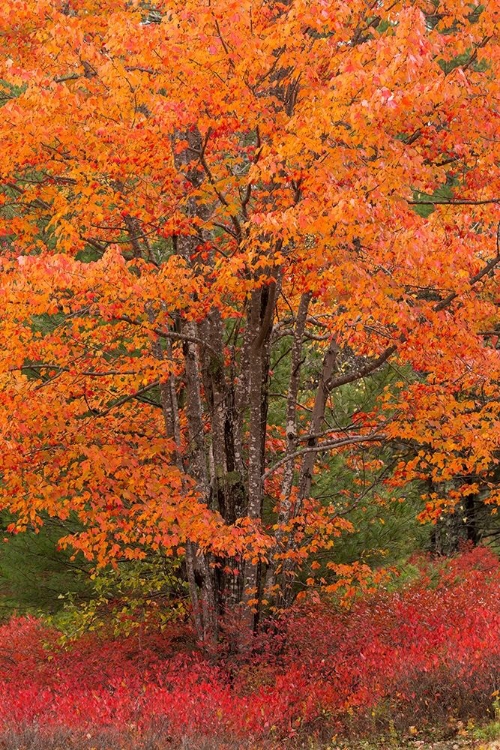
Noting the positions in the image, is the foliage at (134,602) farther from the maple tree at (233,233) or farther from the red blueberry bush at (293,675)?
the maple tree at (233,233)

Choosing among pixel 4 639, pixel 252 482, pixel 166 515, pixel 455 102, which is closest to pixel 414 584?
pixel 252 482

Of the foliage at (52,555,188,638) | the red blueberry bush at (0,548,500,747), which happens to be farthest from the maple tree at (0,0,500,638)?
the red blueberry bush at (0,548,500,747)

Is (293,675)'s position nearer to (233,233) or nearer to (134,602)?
(134,602)

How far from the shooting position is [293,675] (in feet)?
31.2

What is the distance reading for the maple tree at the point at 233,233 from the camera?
27.3 feet

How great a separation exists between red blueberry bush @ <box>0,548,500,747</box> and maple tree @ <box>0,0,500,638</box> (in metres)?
0.91

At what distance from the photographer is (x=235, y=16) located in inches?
320

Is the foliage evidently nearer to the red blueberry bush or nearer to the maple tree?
the red blueberry bush

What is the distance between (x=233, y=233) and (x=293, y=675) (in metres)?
5.41

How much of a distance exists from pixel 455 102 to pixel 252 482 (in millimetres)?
5207

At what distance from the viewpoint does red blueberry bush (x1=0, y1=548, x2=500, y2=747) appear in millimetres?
7695

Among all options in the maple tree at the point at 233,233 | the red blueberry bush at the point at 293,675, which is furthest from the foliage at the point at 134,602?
the maple tree at the point at 233,233

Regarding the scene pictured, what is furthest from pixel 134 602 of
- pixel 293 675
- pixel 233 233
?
pixel 233 233

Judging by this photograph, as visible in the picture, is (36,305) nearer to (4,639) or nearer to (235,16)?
(235,16)
